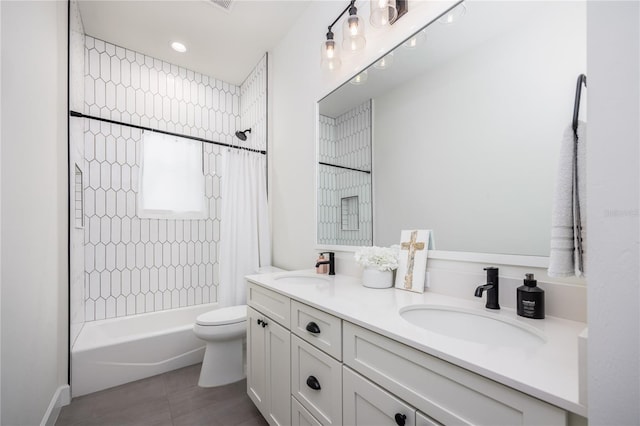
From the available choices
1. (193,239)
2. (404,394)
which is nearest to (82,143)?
(193,239)

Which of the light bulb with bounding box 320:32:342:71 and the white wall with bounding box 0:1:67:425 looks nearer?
the white wall with bounding box 0:1:67:425

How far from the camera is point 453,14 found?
1183 mm

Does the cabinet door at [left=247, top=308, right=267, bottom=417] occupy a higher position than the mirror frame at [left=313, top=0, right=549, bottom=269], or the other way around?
the mirror frame at [left=313, top=0, right=549, bottom=269]

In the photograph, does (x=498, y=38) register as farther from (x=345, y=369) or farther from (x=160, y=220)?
(x=160, y=220)

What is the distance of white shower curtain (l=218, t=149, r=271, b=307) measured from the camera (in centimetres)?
237

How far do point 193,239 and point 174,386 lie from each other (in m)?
1.45

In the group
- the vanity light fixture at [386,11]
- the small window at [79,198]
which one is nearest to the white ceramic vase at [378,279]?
the vanity light fixture at [386,11]

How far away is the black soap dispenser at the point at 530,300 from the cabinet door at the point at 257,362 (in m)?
1.19

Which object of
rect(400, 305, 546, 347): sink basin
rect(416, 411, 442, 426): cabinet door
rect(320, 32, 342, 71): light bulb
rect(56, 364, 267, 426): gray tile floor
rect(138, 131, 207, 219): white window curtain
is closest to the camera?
rect(416, 411, 442, 426): cabinet door

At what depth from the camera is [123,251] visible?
2650 mm

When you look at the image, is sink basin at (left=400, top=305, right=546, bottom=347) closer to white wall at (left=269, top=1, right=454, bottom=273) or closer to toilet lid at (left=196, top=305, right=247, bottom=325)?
white wall at (left=269, top=1, right=454, bottom=273)

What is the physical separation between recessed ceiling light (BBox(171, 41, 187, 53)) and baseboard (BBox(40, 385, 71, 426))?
2.85 metres

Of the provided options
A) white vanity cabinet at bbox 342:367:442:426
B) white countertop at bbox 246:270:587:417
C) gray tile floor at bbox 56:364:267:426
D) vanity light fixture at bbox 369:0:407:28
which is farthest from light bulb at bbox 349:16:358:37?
gray tile floor at bbox 56:364:267:426

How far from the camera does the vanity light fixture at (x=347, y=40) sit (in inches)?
61.1
